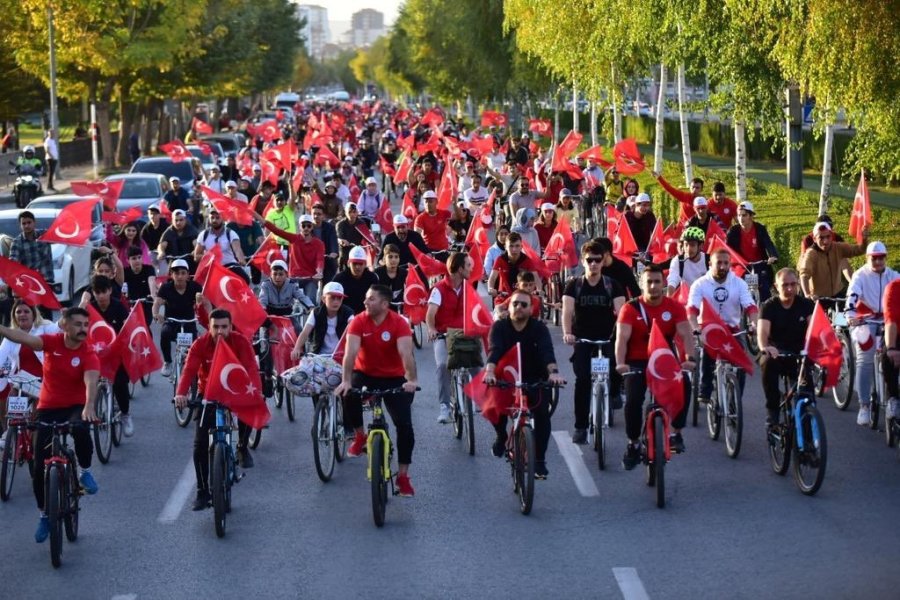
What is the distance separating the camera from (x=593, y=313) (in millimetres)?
13461

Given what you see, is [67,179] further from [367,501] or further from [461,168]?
[367,501]

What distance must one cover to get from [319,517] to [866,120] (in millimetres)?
11162

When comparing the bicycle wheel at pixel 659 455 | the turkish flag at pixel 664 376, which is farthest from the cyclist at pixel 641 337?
the bicycle wheel at pixel 659 455

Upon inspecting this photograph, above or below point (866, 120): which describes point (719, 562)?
below

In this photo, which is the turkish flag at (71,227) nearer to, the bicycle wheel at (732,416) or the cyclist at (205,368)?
the cyclist at (205,368)

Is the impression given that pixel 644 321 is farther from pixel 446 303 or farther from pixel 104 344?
pixel 104 344

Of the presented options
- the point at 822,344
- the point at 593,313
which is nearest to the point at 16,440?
the point at 593,313

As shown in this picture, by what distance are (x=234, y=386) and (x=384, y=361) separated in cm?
111

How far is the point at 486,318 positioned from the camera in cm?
1410

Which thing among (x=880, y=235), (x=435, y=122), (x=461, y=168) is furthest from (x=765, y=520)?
(x=435, y=122)

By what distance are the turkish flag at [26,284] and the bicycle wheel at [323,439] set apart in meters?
4.00

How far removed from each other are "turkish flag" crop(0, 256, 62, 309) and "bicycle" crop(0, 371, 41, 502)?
296 centimetres

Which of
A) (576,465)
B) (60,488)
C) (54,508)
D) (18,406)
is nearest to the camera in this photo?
(54,508)

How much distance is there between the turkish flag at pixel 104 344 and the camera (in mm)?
13617
